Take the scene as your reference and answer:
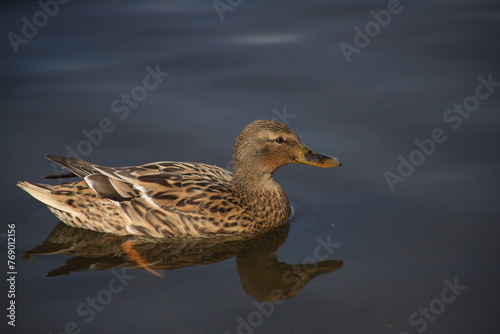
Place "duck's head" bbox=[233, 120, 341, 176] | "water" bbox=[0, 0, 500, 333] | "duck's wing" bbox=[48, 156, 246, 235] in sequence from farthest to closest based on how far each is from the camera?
"duck's head" bbox=[233, 120, 341, 176] < "duck's wing" bbox=[48, 156, 246, 235] < "water" bbox=[0, 0, 500, 333]

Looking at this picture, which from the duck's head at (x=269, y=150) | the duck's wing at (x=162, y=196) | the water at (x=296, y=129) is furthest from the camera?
the duck's head at (x=269, y=150)

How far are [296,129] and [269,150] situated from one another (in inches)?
56.3

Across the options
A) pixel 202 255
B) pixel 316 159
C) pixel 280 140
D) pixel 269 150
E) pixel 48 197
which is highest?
pixel 280 140

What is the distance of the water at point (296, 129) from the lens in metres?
7.08

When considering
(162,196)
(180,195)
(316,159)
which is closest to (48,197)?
(162,196)

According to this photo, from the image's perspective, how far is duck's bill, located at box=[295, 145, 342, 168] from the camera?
28.3 feet

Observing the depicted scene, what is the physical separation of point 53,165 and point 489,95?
5.79m

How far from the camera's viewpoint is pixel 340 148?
9.65m

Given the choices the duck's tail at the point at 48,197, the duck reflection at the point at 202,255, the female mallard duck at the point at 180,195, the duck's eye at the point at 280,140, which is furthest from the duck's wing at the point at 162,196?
the duck's eye at the point at 280,140

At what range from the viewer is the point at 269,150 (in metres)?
8.65

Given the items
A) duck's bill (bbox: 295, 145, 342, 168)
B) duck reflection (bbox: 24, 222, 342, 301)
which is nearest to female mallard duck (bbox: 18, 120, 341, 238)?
duck's bill (bbox: 295, 145, 342, 168)

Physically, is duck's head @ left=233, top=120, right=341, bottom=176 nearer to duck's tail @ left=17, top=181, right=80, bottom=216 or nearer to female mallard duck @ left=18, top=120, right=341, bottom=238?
female mallard duck @ left=18, top=120, right=341, bottom=238

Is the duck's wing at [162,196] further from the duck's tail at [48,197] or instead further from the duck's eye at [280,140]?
the duck's eye at [280,140]

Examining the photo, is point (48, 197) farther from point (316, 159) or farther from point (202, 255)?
point (316, 159)
